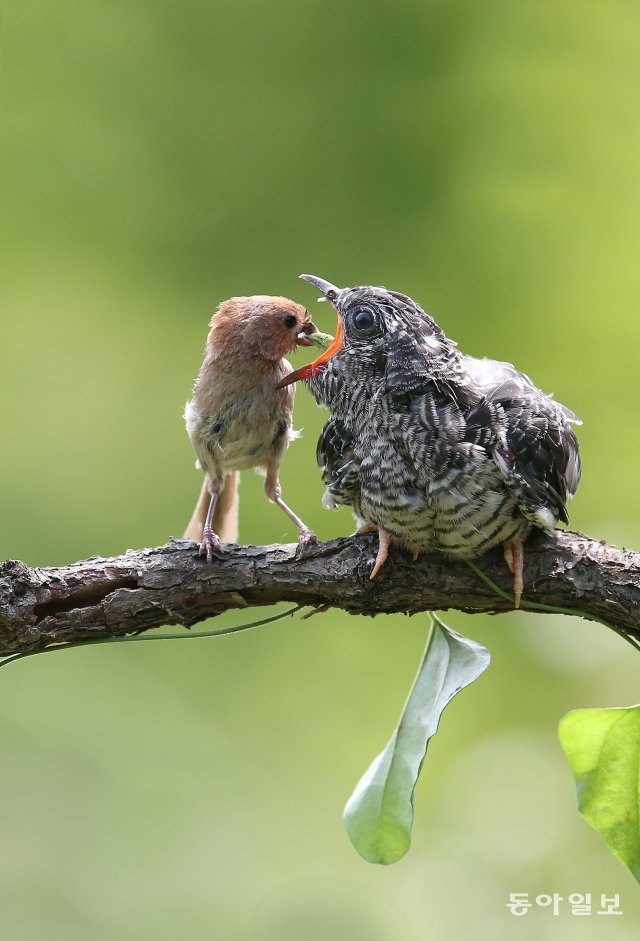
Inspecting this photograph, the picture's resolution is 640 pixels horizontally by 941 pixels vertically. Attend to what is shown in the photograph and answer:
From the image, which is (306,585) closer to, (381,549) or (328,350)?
(381,549)

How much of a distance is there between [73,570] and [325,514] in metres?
2.44

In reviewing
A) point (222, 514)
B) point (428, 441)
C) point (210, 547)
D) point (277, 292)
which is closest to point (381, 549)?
point (428, 441)

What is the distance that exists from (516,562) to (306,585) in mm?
396

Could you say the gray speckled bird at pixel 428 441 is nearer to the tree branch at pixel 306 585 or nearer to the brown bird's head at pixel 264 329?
the tree branch at pixel 306 585

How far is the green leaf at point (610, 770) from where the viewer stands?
5.67ft

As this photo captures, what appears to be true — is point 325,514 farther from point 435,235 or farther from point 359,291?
point 359,291

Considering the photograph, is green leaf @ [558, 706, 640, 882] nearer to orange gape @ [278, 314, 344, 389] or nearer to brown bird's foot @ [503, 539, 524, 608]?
brown bird's foot @ [503, 539, 524, 608]

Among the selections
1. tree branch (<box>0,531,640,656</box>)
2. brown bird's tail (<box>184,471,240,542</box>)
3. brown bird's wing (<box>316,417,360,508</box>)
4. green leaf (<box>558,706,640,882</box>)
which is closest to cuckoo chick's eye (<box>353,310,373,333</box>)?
brown bird's wing (<box>316,417,360,508</box>)

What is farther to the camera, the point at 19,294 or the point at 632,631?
the point at 19,294

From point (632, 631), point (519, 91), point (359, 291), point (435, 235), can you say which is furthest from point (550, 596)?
point (519, 91)

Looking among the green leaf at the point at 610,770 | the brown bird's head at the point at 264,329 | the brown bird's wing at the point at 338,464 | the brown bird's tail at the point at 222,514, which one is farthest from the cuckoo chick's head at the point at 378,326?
the green leaf at the point at 610,770

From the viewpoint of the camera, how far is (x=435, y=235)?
425 cm

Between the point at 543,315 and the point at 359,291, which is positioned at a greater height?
the point at 543,315

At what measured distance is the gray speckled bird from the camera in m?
1.72
